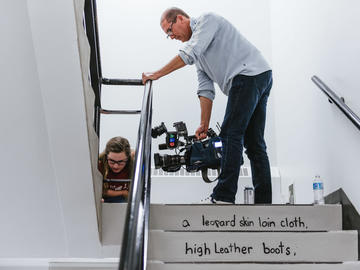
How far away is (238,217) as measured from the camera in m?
2.33

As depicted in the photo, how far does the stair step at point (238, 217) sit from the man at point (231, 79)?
0.26 metres

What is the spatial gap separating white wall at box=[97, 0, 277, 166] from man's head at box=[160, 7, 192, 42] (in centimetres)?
210

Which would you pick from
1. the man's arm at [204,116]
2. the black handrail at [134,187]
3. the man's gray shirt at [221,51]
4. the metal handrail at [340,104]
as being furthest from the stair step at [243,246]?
the man's arm at [204,116]

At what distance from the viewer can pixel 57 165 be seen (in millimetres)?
2383

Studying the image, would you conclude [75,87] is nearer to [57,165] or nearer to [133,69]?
[57,165]

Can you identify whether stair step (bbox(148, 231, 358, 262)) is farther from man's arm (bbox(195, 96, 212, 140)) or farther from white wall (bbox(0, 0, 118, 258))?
man's arm (bbox(195, 96, 212, 140))

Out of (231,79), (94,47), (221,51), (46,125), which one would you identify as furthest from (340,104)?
(46,125)

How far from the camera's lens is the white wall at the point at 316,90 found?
7.79 ft

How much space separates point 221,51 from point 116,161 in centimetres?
95

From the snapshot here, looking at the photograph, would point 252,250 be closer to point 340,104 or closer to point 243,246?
point 243,246

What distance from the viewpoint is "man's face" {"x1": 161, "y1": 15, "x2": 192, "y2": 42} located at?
9.79 ft

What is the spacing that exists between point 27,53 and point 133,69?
2863 millimetres

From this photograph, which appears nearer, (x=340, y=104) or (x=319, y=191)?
(x=340, y=104)

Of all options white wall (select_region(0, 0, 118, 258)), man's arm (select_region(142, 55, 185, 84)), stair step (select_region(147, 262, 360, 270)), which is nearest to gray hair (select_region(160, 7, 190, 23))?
man's arm (select_region(142, 55, 185, 84))
